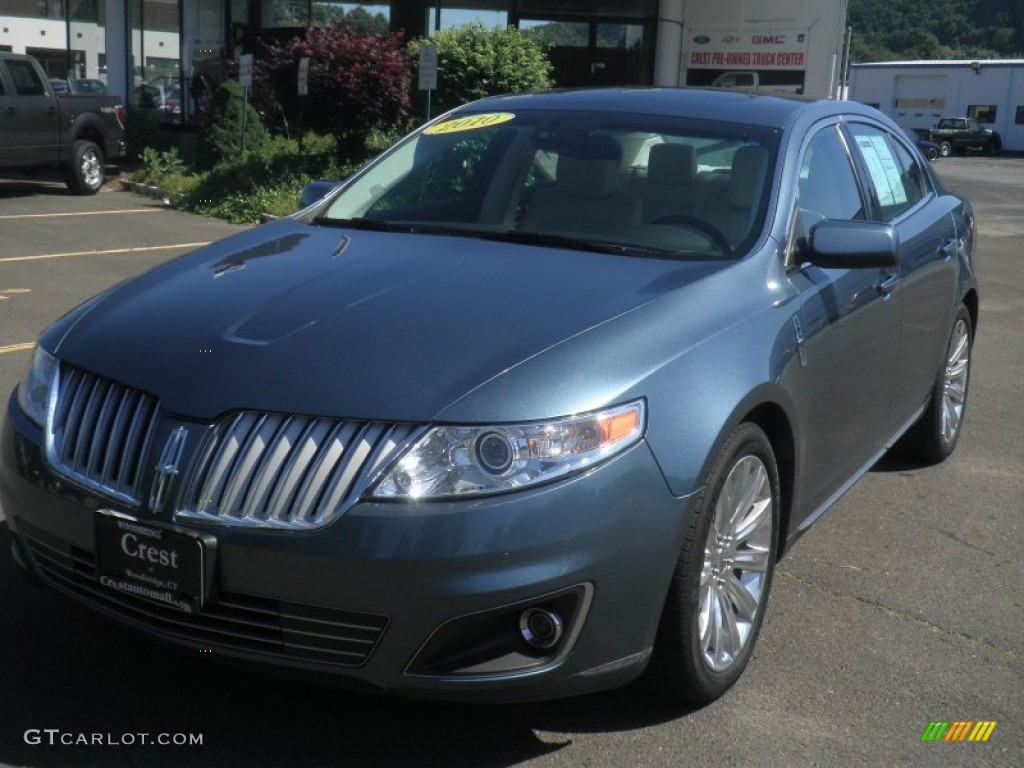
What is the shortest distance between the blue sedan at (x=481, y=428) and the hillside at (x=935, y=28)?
121m

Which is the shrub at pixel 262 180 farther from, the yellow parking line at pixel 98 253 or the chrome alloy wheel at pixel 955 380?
the chrome alloy wheel at pixel 955 380

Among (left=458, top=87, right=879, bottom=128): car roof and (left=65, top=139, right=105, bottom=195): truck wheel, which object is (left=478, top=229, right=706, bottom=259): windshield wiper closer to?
(left=458, top=87, right=879, bottom=128): car roof

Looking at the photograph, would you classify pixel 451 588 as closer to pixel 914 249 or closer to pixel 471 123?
pixel 471 123

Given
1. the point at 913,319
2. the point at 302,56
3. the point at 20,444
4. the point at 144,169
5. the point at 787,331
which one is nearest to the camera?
the point at 20,444

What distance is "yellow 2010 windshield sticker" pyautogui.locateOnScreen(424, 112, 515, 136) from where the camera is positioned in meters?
4.80

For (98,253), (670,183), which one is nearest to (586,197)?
(670,183)

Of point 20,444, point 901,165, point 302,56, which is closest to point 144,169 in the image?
point 302,56

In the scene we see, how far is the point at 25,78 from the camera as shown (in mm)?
16531

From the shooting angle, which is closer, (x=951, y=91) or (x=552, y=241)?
(x=552, y=241)

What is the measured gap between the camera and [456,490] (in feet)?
9.33

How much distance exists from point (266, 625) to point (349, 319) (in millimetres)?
840

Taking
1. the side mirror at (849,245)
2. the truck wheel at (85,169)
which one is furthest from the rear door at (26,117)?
the side mirror at (849,245)

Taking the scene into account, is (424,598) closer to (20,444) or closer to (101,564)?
(101,564)

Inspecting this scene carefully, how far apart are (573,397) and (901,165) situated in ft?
10.5
